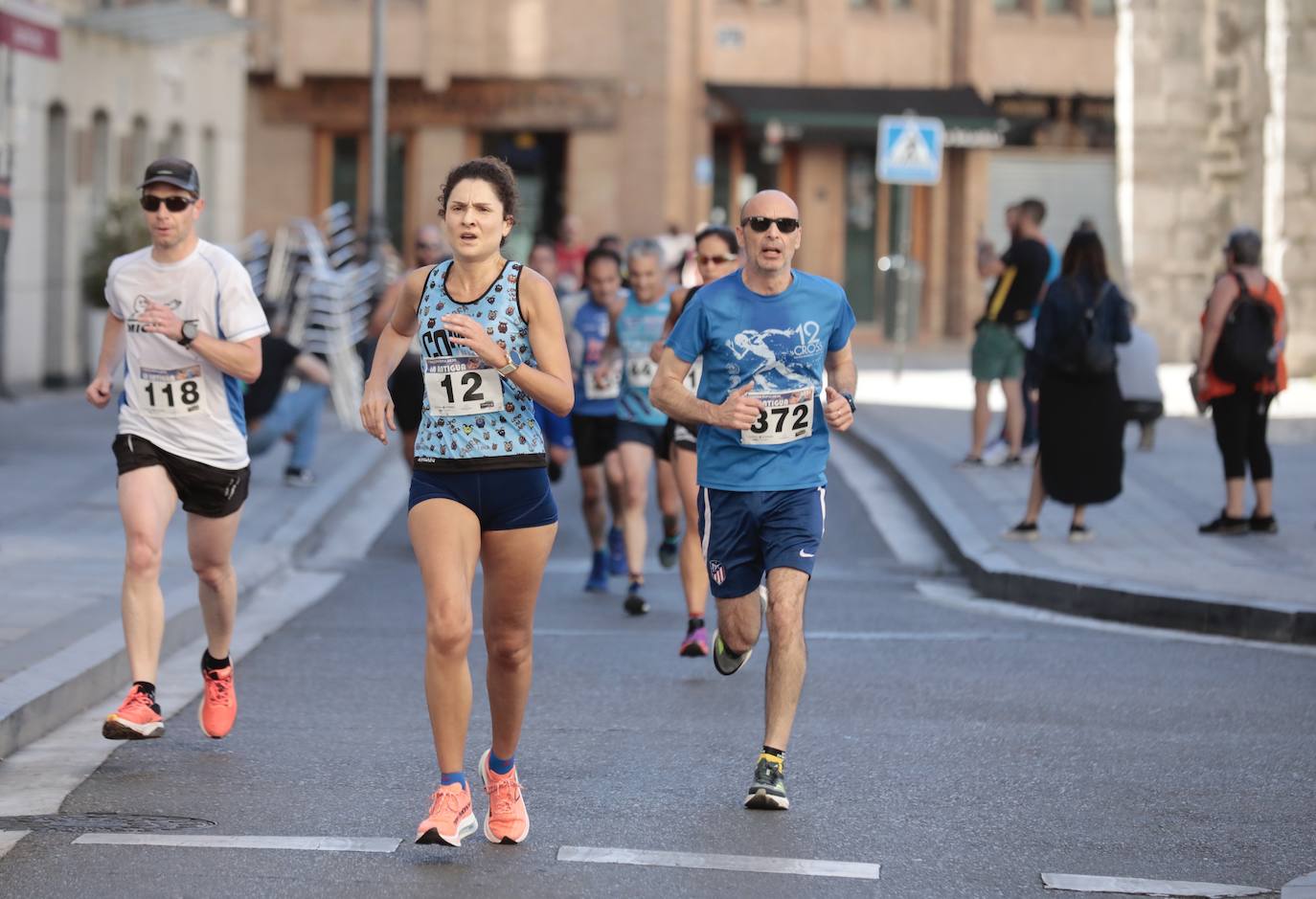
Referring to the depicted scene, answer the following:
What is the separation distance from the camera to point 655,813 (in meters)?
7.07

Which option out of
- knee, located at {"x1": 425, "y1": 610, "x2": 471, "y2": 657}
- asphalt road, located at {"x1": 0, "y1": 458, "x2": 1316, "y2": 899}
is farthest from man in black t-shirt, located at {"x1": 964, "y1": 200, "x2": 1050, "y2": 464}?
knee, located at {"x1": 425, "y1": 610, "x2": 471, "y2": 657}

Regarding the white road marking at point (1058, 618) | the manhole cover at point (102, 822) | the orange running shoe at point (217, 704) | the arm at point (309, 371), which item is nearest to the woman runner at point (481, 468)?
the manhole cover at point (102, 822)

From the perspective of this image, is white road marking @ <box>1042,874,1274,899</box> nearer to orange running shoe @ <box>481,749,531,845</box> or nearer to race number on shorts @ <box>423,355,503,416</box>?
orange running shoe @ <box>481,749,531,845</box>

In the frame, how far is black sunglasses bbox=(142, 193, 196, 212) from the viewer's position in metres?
8.04

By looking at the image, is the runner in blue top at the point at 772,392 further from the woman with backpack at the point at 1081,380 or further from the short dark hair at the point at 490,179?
the woman with backpack at the point at 1081,380

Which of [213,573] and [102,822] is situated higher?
[213,573]

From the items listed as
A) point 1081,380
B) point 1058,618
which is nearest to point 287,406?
point 1081,380

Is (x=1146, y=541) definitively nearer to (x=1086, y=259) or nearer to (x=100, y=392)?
(x=1086, y=259)

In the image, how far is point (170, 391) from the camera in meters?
8.16

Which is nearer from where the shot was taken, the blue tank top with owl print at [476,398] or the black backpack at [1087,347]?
the blue tank top with owl print at [476,398]

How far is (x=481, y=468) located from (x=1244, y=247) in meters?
8.49

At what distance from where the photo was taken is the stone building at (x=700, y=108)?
40.5 meters

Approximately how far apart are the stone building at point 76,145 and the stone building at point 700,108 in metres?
11.4

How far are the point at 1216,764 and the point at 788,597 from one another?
1.61m
